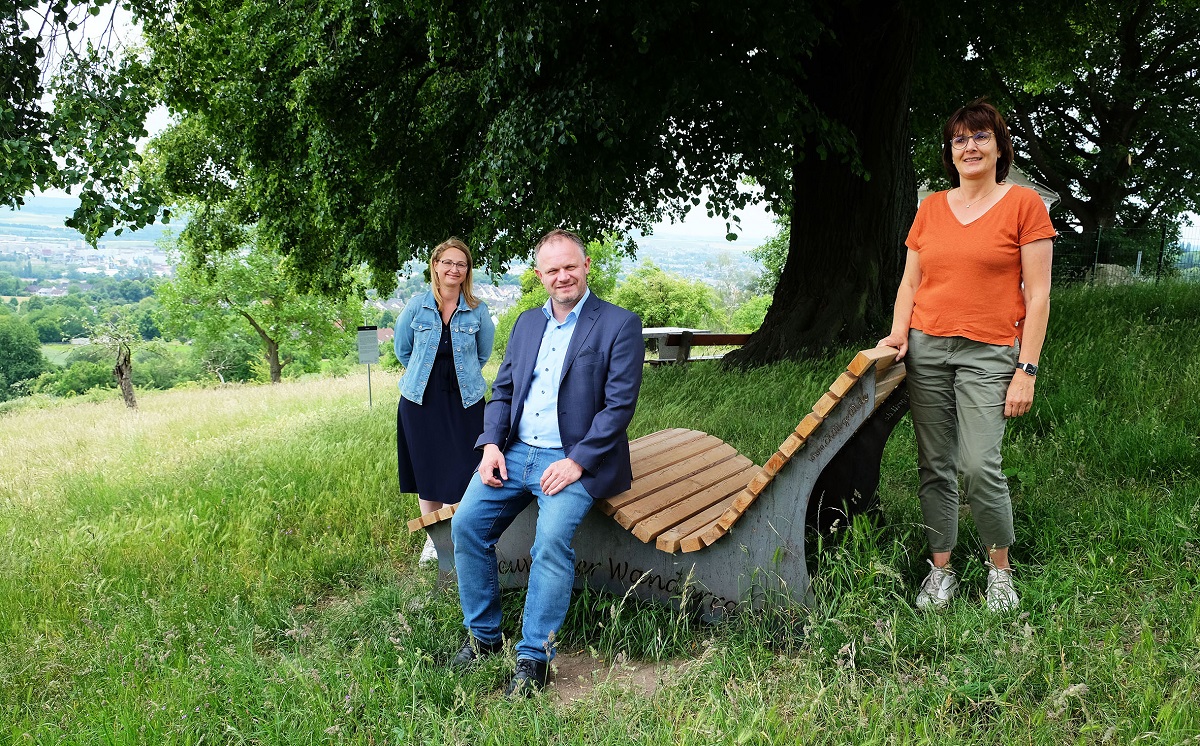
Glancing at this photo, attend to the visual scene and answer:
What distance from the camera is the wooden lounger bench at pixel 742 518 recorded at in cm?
297

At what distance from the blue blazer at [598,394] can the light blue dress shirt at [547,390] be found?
3 centimetres

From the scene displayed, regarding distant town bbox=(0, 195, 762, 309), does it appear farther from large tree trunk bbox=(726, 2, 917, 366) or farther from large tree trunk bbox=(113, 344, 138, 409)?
large tree trunk bbox=(726, 2, 917, 366)

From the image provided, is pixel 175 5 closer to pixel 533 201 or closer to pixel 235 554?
pixel 533 201

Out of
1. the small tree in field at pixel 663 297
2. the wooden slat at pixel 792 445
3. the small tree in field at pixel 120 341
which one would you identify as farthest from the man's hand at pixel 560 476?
the small tree in field at pixel 663 297

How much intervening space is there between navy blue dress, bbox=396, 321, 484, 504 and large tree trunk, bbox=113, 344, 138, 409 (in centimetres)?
2232

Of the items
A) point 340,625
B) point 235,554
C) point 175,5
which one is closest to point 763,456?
point 340,625

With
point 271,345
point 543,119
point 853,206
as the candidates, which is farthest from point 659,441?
point 271,345

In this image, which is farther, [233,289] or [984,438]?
[233,289]

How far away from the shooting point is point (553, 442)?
3.37m

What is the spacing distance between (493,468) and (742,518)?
1.06 m

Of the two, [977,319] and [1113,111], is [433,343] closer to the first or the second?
[977,319]

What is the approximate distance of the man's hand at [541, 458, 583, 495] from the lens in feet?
10.4

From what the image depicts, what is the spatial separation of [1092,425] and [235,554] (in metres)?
5.33

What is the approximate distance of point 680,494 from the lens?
374 cm
